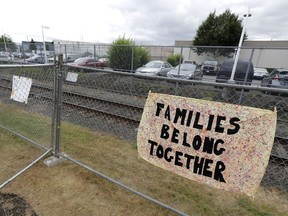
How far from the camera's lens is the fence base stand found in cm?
331

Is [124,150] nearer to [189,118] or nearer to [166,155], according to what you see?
[166,155]

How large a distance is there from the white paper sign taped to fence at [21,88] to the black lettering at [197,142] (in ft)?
9.15

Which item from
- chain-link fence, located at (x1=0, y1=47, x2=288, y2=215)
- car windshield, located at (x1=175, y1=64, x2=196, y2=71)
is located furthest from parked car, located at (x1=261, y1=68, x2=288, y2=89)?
car windshield, located at (x1=175, y1=64, x2=196, y2=71)

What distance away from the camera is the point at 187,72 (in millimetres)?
12047

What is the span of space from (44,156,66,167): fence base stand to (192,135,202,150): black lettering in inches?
97.3

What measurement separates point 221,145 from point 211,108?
0.37 metres

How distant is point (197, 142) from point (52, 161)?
255 centimetres

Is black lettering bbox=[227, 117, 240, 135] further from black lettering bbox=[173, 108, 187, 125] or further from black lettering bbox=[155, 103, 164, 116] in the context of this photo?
black lettering bbox=[155, 103, 164, 116]

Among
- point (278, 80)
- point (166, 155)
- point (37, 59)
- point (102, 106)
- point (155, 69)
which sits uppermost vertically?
point (278, 80)

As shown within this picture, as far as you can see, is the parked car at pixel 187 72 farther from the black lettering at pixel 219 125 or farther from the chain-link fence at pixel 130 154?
the black lettering at pixel 219 125

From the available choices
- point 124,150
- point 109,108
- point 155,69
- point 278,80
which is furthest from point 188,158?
point 155,69

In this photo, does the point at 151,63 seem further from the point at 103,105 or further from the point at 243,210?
the point at 243,210

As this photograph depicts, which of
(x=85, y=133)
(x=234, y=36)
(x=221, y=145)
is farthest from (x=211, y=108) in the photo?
(x=234, y=36)

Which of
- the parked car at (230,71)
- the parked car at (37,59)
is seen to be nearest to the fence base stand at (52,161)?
the parked car at (230,71)
